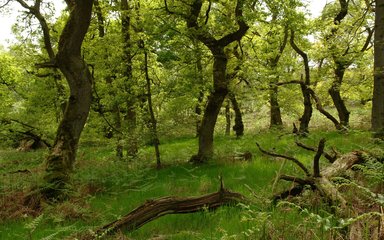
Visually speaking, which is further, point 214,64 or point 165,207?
point 214,64

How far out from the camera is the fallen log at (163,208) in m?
5.16

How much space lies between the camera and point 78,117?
1015cm

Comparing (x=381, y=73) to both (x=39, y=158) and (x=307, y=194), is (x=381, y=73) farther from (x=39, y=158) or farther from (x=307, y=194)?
(x=39, y=158)

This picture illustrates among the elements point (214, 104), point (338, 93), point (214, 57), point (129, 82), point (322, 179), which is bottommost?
point (322, 179)

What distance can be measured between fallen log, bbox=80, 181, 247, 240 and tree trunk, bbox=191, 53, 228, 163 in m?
6.86

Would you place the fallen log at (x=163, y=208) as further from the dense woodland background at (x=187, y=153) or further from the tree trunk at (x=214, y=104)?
the tree trunk at (x=214, y=104)

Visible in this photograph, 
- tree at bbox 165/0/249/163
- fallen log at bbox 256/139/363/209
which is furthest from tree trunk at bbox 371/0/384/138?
tree at bbox 165/0/249/163

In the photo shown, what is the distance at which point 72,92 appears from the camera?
396 inches

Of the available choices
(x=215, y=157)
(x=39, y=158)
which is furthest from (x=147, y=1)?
(x=39, y=158)

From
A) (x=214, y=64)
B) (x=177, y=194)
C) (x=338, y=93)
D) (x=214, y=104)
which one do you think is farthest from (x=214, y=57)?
(x=338, y=93)

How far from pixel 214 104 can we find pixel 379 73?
5.58 metres

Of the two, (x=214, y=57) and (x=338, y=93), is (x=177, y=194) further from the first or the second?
(x=338, y=93)

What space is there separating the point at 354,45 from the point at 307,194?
15571 millimetres

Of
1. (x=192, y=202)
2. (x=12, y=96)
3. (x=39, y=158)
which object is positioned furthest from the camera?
(x=12, y=96)
